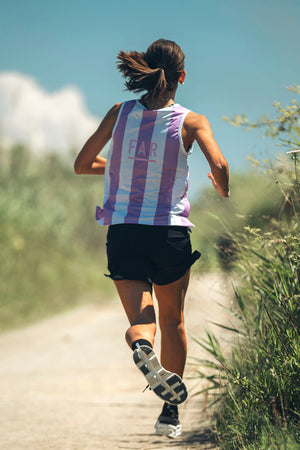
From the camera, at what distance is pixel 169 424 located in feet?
9.52

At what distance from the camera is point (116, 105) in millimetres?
2973

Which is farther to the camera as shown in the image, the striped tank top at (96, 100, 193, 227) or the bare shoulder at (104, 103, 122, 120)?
the bare shoulder at (104, 103, 122, 120)

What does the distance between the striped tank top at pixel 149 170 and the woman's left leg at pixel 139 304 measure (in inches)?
11.8

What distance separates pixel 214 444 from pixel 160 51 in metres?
2.12

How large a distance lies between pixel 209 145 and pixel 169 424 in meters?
1.40

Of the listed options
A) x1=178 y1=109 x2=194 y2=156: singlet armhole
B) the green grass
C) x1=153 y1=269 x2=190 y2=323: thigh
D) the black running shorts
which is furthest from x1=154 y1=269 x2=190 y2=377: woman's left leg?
the green grass

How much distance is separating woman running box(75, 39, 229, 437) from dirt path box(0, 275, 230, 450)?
0.62 meters

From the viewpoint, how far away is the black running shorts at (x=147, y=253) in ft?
8.96

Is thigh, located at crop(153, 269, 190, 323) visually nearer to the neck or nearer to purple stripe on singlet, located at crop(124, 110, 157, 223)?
purple stripe on singlet, located at crop(124, 110, 157, 223)

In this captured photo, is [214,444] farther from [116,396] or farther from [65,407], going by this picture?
[116,396]

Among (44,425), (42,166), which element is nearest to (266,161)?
(44,425)

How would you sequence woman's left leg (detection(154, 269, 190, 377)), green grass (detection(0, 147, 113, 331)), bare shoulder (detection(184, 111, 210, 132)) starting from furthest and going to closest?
green grass (detection(0, 147, 113, 331)), woman's left leg (detection(154, 269, 190, 377)), bare shoulder (detection(184, 111, 210, 132))

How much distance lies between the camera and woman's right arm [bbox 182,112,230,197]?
2688 mm

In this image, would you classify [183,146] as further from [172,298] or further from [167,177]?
[172,298]
